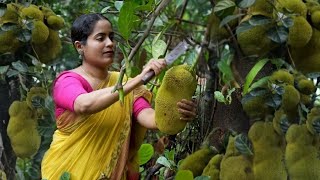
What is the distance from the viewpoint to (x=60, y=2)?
3.92m

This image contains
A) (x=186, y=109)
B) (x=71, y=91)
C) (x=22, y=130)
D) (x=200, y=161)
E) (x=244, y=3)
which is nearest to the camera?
(x=244, y=3)

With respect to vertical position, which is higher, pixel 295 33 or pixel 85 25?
pixel 85 25

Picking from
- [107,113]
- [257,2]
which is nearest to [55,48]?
[107,113]

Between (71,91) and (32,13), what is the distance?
833mm

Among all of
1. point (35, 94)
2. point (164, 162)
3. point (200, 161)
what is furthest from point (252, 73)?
point (35, 94)

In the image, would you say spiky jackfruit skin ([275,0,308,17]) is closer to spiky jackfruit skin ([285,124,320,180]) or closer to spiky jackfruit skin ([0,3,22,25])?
spiky jackfruit skin ([285,124,320,180])

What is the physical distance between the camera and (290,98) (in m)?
1.74

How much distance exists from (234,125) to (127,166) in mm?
511

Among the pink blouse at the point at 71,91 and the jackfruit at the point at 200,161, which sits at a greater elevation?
the pink blouse at the point at 71,91

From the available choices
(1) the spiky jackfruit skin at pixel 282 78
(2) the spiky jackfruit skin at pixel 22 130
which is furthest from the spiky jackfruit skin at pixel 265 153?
(2) the spiky jackfruit skin at pixel 22 130

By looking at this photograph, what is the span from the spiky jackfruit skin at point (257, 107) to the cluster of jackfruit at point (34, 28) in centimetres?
138

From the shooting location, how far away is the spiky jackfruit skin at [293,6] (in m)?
1.81

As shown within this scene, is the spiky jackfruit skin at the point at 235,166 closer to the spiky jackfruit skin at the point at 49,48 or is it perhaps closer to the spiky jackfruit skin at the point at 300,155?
the spiky jackfruit skin at the point at 300,155

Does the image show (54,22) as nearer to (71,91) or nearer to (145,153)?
(145,153)
